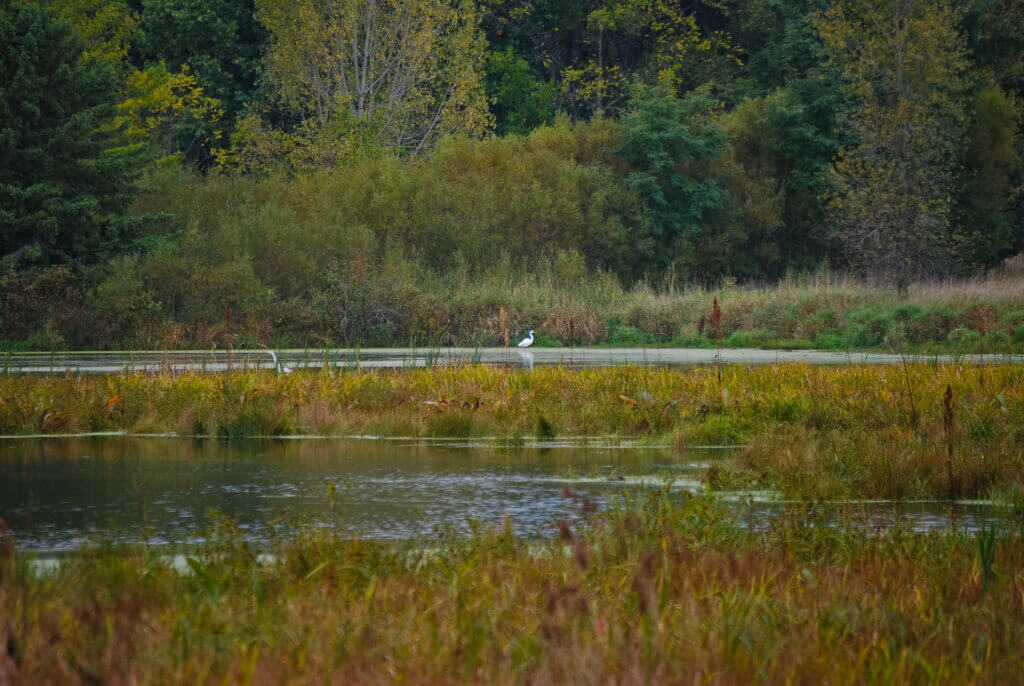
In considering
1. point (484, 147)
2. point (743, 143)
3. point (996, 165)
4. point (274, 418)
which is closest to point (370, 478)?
point (274, 418)

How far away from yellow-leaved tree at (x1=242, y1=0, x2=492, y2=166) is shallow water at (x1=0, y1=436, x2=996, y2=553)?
34.3m

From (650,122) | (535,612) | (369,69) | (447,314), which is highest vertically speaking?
→ (369,69)

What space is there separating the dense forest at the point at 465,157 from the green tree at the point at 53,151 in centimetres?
9

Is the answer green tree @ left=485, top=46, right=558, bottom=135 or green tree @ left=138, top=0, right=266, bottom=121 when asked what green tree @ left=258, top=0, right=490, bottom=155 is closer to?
green tree @ left=138, top=0, right=266, bottom=121

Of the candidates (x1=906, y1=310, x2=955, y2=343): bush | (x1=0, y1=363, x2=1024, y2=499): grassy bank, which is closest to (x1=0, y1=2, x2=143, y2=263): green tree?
(x1=0, y1=363, x2=1024, y2=499): grassy bank

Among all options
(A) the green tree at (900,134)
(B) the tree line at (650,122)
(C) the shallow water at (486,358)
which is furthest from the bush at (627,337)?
(A) the green tree at (900,134)

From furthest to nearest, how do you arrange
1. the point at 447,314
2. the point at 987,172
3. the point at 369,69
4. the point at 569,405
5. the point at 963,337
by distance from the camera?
the point at 987,172
the point at 369,69
the point at 447,314
the point at 963,337
the point at 569,405

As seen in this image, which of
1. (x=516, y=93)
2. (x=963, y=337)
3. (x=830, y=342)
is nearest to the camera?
(x=963, y=337)

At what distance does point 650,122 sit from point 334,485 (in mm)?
40263

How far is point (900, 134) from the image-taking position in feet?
153

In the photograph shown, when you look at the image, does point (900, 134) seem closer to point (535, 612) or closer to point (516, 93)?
point (516, 93)

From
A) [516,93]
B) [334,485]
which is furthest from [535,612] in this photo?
[516,93]

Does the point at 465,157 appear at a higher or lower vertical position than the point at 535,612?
higher

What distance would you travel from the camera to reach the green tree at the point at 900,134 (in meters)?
46.7
